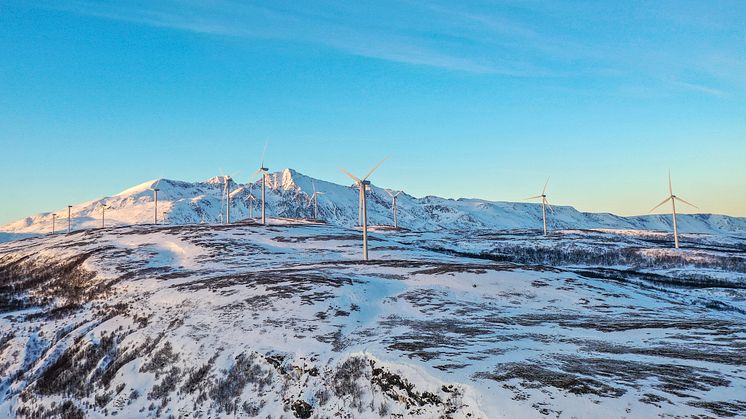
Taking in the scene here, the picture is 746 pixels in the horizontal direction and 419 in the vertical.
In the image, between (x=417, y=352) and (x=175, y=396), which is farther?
(x=175, y=396)

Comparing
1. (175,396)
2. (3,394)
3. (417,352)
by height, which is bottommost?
(3,394)

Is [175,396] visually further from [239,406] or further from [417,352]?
[417,352]

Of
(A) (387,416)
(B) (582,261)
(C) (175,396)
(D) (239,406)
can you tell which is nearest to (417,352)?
(A) (387,416)

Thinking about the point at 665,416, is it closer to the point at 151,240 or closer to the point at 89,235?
the point at 151,240

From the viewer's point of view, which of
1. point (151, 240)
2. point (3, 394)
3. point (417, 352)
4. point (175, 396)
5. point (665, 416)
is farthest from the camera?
point (151, 240)

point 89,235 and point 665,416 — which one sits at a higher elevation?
point 89,235

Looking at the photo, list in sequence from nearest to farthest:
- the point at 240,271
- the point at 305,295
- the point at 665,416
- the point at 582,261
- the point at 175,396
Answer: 1. the point at 665,416
2. the point at 175,396
3. the point at 305,295
4. the point at 240,271
5. the point at 582,261
